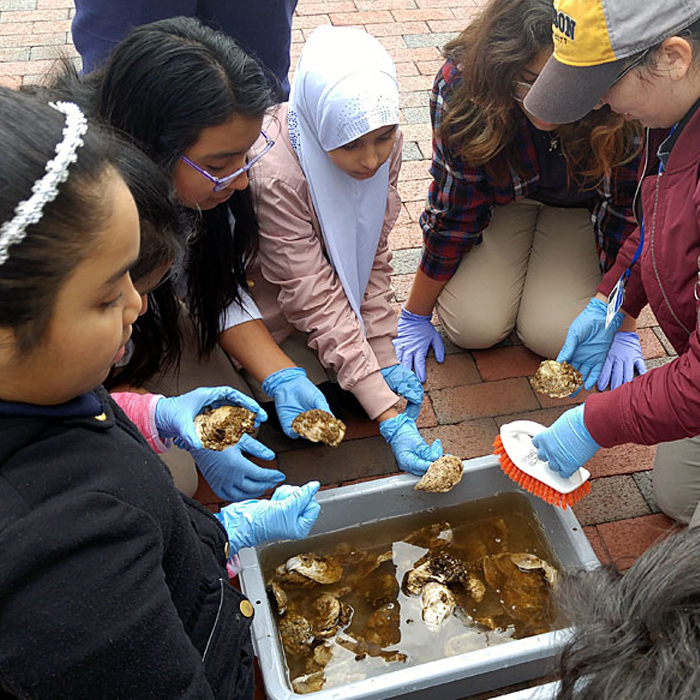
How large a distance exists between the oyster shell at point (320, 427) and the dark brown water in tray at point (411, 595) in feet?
0.92

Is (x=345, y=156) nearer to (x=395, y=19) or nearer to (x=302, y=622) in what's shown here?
(x=302, y=622)

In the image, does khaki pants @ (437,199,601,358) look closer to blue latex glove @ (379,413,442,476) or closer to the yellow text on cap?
blue latex glove @ (379,413,442,476)

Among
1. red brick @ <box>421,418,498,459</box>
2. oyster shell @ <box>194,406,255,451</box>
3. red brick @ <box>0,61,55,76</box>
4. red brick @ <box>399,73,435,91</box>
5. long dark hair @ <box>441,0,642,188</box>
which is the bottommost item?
red brick @ <box>421,418,498,459</box>

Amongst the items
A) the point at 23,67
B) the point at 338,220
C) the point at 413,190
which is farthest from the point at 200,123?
the point at 23,67

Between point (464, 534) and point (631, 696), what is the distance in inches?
54.8

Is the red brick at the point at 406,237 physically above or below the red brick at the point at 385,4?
below

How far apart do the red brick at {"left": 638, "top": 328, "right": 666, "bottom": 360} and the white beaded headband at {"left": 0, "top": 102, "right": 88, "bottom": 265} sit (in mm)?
2388

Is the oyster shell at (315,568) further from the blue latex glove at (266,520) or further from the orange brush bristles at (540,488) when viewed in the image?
the orange brush bristles at (540,488)

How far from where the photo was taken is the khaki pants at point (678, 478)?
216 cm

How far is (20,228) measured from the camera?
83cm

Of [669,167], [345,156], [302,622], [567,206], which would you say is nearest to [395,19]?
[567,206]

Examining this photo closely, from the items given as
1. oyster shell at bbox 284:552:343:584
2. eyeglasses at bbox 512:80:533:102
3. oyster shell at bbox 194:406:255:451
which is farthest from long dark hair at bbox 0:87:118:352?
eyeglasses at bbox 512:80:533:102

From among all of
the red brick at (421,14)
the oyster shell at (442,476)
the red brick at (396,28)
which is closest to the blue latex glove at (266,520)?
the oyster shell at (442,476)

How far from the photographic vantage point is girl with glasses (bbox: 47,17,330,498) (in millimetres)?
1643
